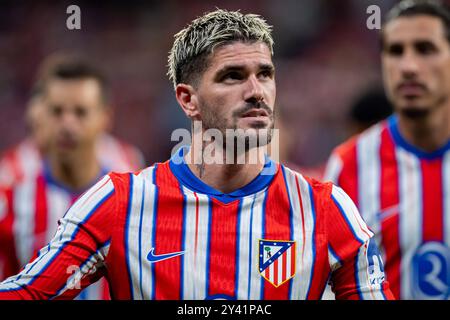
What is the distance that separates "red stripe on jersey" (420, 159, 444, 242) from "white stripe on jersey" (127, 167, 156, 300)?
2.05m

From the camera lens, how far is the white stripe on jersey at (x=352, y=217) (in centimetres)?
283

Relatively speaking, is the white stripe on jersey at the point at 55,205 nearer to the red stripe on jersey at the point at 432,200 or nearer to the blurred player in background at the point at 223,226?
the red stripe on jersey at the point at 432,200

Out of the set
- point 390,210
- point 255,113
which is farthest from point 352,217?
point 390,210

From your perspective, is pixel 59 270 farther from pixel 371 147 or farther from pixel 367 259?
pixel 371 147

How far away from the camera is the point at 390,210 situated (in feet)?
15.0

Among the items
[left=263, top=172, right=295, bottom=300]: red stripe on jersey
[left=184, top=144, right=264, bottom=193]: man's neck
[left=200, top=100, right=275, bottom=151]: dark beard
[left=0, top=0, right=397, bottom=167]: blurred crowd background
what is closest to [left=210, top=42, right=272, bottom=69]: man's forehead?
[left=200, top=100, right=275, bottom=151]: dark beard

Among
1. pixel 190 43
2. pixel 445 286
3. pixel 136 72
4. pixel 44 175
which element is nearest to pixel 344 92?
pixel 136 72

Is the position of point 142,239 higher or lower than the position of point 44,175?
lower

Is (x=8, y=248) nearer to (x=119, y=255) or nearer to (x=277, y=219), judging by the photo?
(x=119, y=255)

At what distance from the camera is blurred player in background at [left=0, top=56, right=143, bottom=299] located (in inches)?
210

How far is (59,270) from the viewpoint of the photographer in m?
2.76

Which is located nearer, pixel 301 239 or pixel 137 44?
pixel 301 239

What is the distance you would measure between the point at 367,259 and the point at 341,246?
0.10 meters

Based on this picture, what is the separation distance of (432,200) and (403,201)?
17 centimetres
